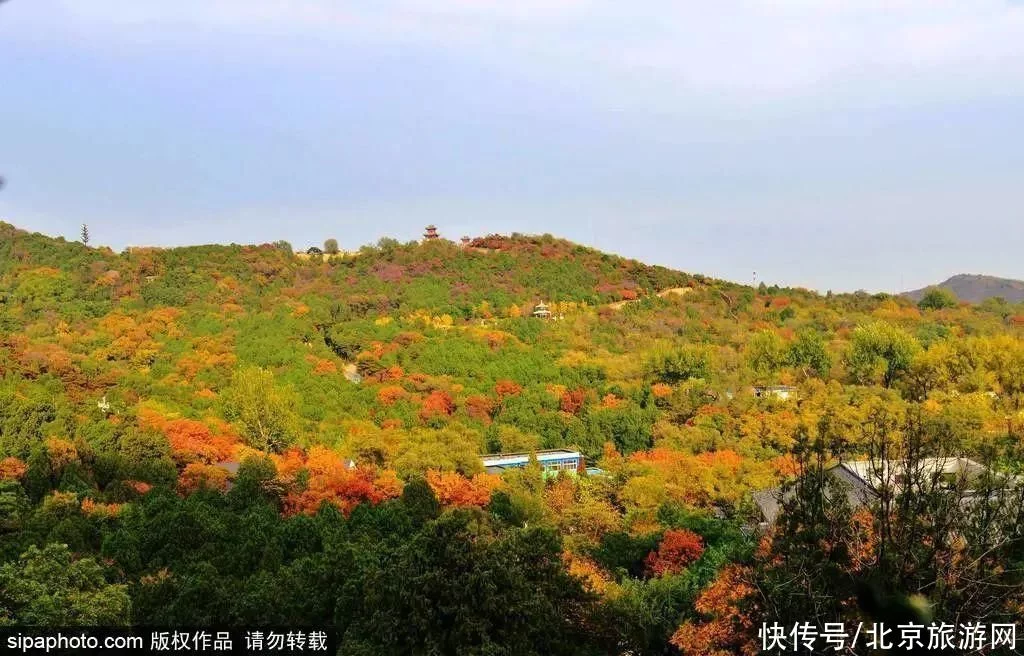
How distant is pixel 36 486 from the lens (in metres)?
21.1

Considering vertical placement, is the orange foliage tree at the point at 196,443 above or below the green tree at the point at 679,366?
below

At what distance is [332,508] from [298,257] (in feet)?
156

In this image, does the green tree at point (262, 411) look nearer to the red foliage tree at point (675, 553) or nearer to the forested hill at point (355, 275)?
the red foliage tree at point (675, 553)

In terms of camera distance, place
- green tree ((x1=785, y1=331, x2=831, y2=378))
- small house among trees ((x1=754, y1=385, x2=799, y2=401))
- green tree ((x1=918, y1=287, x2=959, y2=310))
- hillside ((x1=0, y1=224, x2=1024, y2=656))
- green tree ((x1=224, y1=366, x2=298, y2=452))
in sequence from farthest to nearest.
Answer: green tree ((x1=918, y1=287, x2=959, y2=310)) → green tree ((x1=785, y1=331, x2=831, y2=378)) → small house among trees ((x1=754, y1=385, x2=799, y2=401)) → green tree ((x1=224, y1=366, x2=298, y2=452)) → hillside ((x1=0, y1=224, x2=1024, y2=656))

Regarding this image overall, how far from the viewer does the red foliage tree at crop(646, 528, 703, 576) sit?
59.2 ft

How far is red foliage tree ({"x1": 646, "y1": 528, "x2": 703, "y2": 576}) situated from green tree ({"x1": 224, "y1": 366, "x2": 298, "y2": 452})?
17.0 meters

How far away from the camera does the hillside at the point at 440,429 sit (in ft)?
40.1

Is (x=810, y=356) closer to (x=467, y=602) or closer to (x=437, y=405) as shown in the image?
(x=437, y=405)

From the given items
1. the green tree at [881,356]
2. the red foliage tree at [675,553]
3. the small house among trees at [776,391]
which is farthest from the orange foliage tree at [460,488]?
the green tree at [881,356]

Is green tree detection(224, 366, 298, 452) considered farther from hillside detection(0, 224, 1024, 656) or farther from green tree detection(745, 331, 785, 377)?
green tree detection(745, 331, 785, 377)

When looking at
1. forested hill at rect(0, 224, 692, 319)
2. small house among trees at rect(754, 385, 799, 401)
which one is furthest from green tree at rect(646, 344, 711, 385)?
forested hill at rect(0, 224, 692, 319)

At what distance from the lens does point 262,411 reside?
105ft

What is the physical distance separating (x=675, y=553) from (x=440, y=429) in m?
16.2

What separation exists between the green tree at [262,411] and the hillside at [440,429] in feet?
0.44
